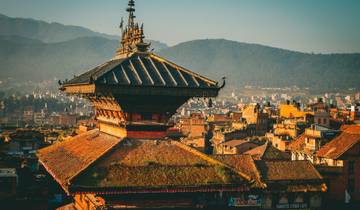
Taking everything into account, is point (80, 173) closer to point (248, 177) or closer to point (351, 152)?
point (248, 177)

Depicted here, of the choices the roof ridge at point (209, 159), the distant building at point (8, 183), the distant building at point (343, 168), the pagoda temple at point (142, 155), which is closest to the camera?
the pagoda temple at point (142, 155)

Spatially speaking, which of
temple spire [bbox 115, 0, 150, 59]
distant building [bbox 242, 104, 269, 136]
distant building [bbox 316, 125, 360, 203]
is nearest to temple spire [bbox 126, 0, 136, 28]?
temple spire [bbox 115, 0, 150, 59]

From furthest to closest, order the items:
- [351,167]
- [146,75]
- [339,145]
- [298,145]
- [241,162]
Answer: [298,145], [339,145], [351,167], [241,162], [146,75]

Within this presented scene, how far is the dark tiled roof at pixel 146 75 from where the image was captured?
10821mm

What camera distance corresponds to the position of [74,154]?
12258mm

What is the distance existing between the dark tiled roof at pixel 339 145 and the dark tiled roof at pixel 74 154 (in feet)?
146

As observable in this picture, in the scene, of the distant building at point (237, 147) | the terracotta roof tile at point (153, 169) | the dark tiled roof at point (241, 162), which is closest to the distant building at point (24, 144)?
the dark tiled roof at point (241, 162)

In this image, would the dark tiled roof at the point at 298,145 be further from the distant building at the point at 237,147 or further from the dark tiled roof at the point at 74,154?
the dark tiled roof at the point at 74,154

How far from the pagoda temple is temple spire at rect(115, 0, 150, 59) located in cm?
3

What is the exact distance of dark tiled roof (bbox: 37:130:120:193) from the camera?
35.2ft

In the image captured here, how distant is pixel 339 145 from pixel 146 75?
49052 mm

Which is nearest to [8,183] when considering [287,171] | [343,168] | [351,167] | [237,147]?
[287,171]

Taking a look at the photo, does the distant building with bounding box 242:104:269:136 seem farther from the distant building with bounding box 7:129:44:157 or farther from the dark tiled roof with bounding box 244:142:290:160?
the distant building with bounding box 7:129:44:157

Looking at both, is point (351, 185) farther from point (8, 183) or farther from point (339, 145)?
point (8, 183)
